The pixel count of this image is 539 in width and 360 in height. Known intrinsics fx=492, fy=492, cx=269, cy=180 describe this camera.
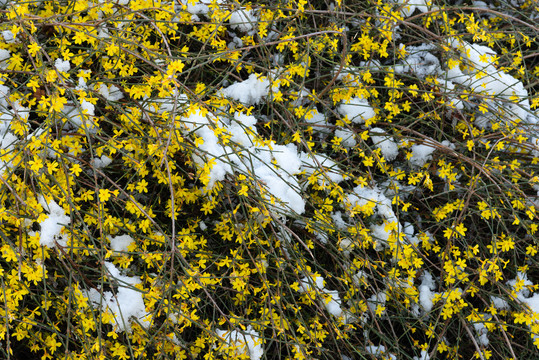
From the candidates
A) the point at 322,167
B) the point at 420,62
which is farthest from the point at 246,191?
the point at 420,62

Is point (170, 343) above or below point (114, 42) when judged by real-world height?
below

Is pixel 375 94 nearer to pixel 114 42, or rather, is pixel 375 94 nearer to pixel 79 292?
pixel 114 42

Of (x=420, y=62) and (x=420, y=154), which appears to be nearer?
(x=420, y=154)

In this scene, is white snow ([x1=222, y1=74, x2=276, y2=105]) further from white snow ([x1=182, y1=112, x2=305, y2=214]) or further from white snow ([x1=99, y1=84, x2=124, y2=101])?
white snow ([x1=99, y1=84, x2=124, y2=101])

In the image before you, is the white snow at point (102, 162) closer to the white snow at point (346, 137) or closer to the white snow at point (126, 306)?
the white snow at point (126, 306)

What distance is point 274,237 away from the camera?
6.69ft

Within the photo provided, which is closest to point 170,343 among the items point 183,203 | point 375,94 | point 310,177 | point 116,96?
point 183,203

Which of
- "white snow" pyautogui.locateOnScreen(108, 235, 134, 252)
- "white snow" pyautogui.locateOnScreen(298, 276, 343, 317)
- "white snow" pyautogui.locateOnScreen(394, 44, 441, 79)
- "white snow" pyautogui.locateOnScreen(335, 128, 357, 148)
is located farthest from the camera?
"white snow" pyautogui.locateOnScreen(394, 44, 441, 79)

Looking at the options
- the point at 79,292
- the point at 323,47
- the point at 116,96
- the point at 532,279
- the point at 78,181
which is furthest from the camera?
the point at 532,279

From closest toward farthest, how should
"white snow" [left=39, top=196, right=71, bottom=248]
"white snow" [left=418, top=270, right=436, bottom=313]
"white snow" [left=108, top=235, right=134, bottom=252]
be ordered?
"white snow" [left=39, top=196, right=71, bottom=248] → "white snow" [left=108, top=235, right=134, bottom=252] → "white snow" [left=418, top=270, right=436, bottom=313]

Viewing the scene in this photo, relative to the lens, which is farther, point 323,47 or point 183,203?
point 323,47

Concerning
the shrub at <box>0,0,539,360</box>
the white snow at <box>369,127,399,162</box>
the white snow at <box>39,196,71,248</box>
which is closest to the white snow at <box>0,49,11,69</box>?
the shrub at <box>0,0,539,360</box>

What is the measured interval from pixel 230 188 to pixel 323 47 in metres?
0.83

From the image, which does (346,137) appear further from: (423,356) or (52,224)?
(52,224)
